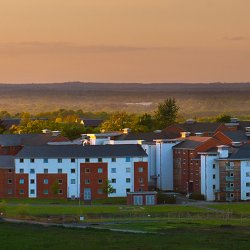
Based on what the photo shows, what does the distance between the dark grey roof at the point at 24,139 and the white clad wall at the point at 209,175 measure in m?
25.4

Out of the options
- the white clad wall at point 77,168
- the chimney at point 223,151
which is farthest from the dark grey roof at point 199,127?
the chimney at point 223,151

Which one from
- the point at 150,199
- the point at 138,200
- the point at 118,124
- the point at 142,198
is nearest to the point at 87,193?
the point at 138,200

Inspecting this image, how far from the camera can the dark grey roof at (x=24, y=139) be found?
14169 cm

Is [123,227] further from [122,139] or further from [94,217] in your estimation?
[122,139]

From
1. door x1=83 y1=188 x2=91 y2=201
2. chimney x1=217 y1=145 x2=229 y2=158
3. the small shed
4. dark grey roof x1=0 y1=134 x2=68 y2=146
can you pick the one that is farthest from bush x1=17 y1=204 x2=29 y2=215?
dark grey roof x1=0 y1=134 x2=68 y2=146

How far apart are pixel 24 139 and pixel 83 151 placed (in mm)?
22428

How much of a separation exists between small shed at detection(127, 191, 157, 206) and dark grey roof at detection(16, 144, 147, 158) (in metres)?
9.17

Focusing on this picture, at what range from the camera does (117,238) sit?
74.9 m

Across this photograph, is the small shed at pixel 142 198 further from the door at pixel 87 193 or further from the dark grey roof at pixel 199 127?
the dark grey roof at pixel 199 127

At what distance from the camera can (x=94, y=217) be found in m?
100

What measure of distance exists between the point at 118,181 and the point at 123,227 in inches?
1389

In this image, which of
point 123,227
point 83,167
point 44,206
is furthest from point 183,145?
point 123,227

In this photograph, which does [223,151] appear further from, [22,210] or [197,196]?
[22,210]

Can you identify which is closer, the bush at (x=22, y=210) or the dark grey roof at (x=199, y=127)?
the bush at (x=22, y=210)
